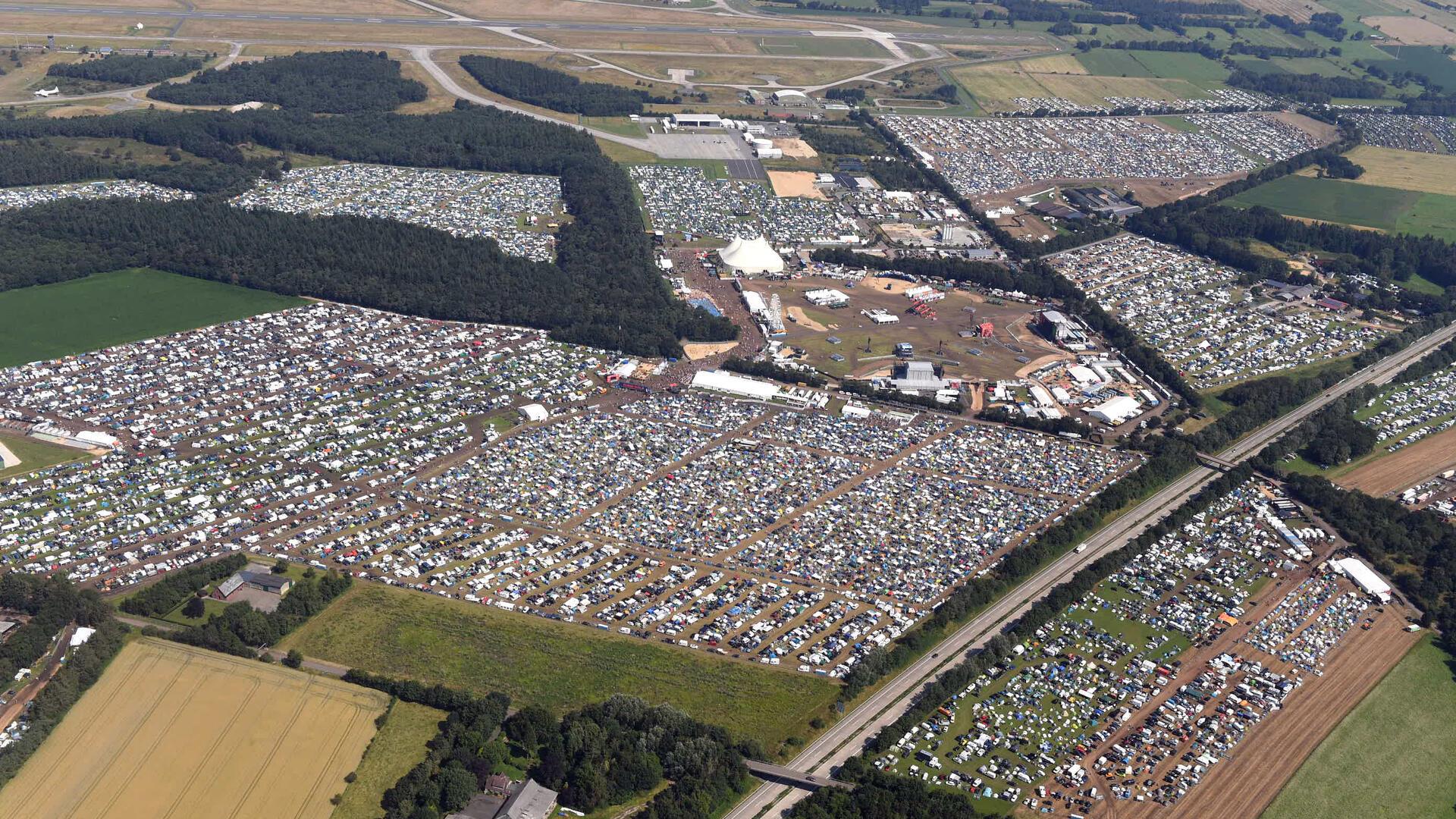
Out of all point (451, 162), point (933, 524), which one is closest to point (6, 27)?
point (451, 162)

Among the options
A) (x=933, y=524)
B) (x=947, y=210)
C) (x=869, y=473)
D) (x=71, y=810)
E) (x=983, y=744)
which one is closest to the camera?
(x=71, y=810)

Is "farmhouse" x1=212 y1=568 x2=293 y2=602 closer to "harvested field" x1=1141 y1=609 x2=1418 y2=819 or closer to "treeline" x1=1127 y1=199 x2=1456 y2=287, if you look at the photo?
"harvested field" x1=1141 y1=609 x2=1418 y2=819

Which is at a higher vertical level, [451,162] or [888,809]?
[451,162]

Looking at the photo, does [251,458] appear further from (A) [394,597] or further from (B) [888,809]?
(B) [888,809]

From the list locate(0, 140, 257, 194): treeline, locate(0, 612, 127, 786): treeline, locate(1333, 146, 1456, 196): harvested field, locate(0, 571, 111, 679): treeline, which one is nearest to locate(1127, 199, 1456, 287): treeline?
locate(1333, 146, 1456, 196): harvested field

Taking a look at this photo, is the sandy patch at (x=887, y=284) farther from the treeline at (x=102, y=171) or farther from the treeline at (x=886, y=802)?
the treeline at (x=102, y=171)

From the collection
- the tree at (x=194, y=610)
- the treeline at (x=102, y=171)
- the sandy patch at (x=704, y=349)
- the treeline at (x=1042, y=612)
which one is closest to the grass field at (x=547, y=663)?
the treeline at (x=1042, y=612)

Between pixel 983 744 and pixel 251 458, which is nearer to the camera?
pixel 983 744
